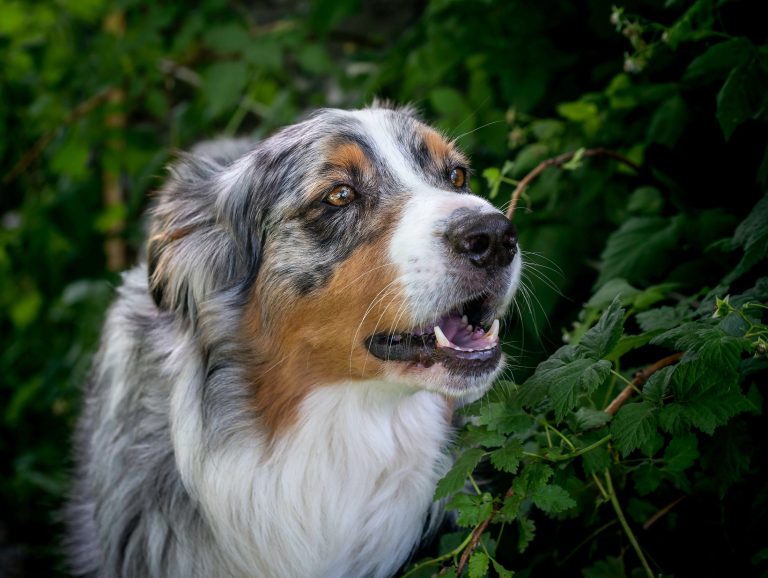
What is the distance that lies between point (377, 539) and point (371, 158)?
3.88ft

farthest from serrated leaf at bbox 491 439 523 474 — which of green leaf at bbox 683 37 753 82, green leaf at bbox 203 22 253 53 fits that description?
green leaf at bbox 203 22 253 53

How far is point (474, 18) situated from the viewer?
397cm

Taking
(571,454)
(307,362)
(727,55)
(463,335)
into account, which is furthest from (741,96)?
(307,362)

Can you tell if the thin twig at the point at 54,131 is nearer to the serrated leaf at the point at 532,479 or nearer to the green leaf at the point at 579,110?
the green leaf at the point at 579,110

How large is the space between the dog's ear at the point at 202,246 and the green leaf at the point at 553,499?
1178 mm

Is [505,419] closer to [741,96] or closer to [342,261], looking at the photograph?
[342,261]

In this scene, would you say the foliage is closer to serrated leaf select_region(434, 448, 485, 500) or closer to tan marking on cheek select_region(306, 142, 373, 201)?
serrated leaf select_region(434, 448, 485, 500)

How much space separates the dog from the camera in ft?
8.55

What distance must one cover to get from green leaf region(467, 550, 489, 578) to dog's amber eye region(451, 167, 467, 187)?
4.32ft

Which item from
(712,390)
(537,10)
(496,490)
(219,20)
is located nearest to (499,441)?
(712,390)

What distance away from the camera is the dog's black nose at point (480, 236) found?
96.7 inches

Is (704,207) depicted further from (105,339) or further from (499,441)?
(105,339)

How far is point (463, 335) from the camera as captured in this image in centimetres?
267

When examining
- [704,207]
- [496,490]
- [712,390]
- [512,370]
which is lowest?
[496,490]
